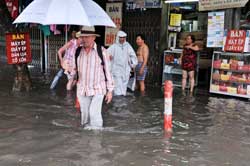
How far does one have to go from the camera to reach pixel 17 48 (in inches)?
404

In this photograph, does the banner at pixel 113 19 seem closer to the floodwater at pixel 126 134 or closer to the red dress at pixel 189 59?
the red dress at pixel 189 59

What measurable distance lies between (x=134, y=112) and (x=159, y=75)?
13.0 feet

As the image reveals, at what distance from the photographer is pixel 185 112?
328 inches

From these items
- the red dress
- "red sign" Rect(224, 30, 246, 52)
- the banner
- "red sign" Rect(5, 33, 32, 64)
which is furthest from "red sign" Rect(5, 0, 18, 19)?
"red sign" Rect(224, 30, 246, 52)

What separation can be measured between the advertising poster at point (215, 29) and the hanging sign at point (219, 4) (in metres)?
0.21

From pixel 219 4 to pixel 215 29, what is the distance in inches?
26.8

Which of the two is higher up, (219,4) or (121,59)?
(219,4)

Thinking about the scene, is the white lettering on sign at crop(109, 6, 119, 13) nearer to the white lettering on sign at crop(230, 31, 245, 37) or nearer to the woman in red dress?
the woman in red dress

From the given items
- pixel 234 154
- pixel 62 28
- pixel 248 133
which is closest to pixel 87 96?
pixel 234 154

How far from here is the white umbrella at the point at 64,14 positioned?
6.60 m

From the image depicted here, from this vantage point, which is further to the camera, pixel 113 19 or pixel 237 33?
pixel 113 19

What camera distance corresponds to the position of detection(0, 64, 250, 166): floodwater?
5.32m

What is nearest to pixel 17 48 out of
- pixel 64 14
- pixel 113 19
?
pixel 113 19

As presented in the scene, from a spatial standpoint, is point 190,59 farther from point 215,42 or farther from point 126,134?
point 126,134
